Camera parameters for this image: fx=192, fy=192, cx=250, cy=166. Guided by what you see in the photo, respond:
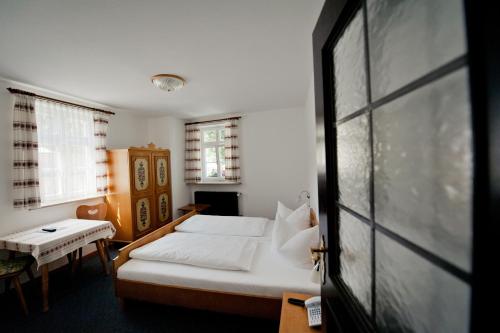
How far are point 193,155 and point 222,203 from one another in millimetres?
1306

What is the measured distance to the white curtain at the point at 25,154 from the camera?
231 cm

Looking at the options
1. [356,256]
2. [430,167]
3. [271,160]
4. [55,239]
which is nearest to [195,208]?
[271,160]

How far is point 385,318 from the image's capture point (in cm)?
49

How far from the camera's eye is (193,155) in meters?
4.46

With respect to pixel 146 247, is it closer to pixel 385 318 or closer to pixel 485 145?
pixel 385 318

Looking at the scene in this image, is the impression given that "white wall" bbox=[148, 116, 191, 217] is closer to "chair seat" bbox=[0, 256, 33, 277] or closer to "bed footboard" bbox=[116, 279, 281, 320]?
"chair seat" bbox=[0, 256, 33, 277]

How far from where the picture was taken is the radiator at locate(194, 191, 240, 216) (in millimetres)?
4211

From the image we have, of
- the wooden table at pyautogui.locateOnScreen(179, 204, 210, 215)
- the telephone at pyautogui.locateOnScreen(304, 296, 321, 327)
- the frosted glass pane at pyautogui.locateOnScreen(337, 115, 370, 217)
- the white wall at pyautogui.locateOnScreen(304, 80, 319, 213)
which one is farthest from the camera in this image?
the wooden table at pyautogui.locateOnScreen(179, 204, 210, 215)

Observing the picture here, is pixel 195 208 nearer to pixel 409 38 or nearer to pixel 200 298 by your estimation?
pixel 200 298

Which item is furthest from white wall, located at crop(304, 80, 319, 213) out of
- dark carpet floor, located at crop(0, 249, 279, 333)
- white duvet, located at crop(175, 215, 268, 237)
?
dark carpet floor, located at crop(0, 249, 279, 333)

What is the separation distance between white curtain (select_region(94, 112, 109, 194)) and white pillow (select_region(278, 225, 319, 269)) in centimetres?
319

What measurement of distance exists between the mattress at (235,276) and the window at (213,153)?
267cm

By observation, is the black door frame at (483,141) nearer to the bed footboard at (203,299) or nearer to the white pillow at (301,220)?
the bed footboard at (203,299)

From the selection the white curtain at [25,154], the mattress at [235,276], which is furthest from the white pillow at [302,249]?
the white curtain at [25,154]
